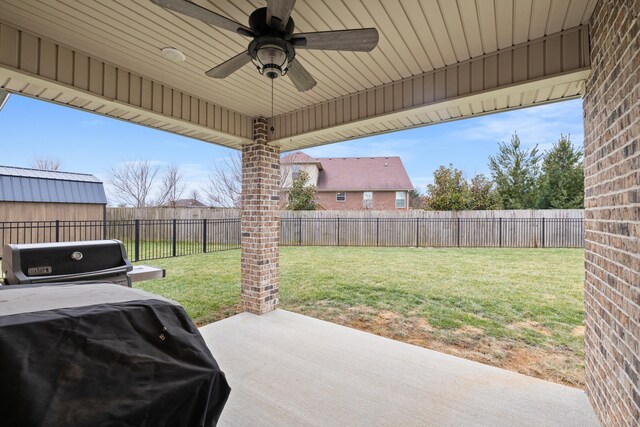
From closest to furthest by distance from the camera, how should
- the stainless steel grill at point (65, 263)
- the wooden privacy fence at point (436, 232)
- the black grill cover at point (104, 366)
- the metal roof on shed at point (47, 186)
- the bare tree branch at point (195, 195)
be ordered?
the black grill cover at point (104, 366)
the stainless steel grill at point (65, 263)
the metal roof on shed at point (47, 186)
the wooden privacy fence at point (436, 232)
the bare tree branch at point (195, 195)

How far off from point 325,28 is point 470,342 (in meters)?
3.67

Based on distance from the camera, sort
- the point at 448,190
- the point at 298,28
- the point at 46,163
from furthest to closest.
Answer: the point at 46,163 < the point at 448,190 < the point at 298,28

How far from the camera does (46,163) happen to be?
1367 cm

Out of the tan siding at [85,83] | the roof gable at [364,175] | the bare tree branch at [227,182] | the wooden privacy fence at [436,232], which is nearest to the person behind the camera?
the tan siding at [85,83]

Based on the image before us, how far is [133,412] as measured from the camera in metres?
0.84

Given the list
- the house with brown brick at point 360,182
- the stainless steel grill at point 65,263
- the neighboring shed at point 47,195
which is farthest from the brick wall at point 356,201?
the stainless steel grill at point 65,263

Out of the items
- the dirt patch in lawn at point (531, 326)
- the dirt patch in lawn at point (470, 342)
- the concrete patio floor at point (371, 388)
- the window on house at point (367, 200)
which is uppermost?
the window on house at point (367, 200)

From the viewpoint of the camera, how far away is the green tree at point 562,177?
13.3m

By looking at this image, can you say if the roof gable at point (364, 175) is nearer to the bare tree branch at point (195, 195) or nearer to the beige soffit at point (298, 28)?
the bare tree branch at point (195, 195)

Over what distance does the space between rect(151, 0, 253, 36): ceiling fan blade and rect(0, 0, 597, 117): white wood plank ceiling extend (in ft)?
1.41

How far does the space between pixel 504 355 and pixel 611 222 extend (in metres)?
2.09

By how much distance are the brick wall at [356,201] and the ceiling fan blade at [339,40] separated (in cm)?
1568

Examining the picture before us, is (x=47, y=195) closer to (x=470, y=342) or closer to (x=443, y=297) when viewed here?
(x=470, y=342)

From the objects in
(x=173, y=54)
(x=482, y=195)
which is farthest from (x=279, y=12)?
(x=482, y=195)
